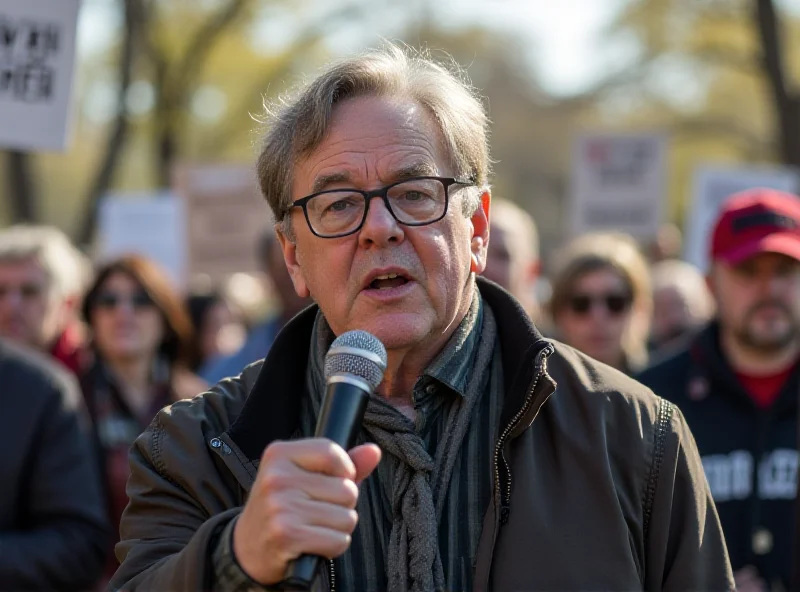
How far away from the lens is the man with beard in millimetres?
4688

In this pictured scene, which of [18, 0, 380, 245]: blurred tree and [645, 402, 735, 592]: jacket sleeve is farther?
[18, 0, 380, 245]: blurred tree

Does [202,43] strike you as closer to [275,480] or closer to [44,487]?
[44,487]

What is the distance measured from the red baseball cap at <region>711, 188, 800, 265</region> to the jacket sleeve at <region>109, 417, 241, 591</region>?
294 cm

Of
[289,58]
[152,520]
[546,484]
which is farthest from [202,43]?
[546,484]

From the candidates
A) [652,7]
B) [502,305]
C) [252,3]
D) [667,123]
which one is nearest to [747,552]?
[502,305]

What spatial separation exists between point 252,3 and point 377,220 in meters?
15.9

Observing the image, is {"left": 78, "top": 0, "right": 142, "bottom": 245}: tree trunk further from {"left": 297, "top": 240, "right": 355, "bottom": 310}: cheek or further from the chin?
the chin

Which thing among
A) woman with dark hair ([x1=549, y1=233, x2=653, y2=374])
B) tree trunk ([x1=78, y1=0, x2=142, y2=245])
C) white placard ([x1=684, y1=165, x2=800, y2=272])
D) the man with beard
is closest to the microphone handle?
the man with beard

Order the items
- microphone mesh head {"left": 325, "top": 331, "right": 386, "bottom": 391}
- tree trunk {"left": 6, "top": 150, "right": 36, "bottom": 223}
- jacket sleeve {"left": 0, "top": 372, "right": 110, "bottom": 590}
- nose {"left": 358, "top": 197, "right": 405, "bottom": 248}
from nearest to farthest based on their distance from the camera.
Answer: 1. microphone mesh head {"left": 325, "top": 331, "right": 386, "bottom": 391}
2. nose {"left": 358, "top": 197, "right": 405, "bottom": 248}
3. jacket sleeve {"left": 0, "top": 372, "right": 110, "bottom": 590}
4. tree trunk {"left": 6, "top": 150, "right": 36, "bottom": 223}

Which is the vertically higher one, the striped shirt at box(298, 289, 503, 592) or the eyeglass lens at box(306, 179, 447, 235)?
the eyeglass lens at box(306, 179, 447, 235)

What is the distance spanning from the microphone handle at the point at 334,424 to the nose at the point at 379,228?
23.1 inches

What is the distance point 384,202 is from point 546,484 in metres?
0.76

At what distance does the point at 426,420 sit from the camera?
3023 mm

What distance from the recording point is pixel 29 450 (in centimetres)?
485
